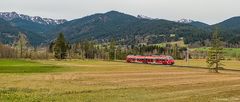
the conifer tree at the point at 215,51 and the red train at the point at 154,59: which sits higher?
the conifer tree at the point at 215,51

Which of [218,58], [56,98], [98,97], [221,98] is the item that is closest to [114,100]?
[98,97]

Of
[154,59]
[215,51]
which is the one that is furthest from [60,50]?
[215,51]

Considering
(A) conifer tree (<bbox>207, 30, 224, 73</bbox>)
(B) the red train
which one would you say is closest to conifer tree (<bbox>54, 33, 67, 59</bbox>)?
(B) the red train

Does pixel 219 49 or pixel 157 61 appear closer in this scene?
pixel 219 49

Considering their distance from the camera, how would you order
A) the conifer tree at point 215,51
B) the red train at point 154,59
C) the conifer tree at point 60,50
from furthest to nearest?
1. the conifer tree at point 60,50
2. the red train at point 154,59
3. the conifer tree at point 215,51

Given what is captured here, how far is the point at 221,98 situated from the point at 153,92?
6765mm

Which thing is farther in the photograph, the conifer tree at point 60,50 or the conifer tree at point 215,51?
the conifer tree at point 60,50

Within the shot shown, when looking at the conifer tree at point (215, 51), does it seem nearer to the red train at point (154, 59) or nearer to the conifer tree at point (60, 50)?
the red train at point (154, 59)

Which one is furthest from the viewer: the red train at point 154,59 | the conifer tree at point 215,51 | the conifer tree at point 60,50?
the conifer tree at point 60,50

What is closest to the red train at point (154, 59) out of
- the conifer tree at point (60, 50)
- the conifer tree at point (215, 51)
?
the conifer tree at point (60, 50)

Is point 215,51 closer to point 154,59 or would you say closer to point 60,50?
point 154,59

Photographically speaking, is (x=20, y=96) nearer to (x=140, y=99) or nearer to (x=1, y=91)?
(x=1, y=91)

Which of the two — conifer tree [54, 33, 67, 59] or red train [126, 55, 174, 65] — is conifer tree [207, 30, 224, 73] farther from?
conifer tree [54, 33, 67, 59]

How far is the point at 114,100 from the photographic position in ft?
112
